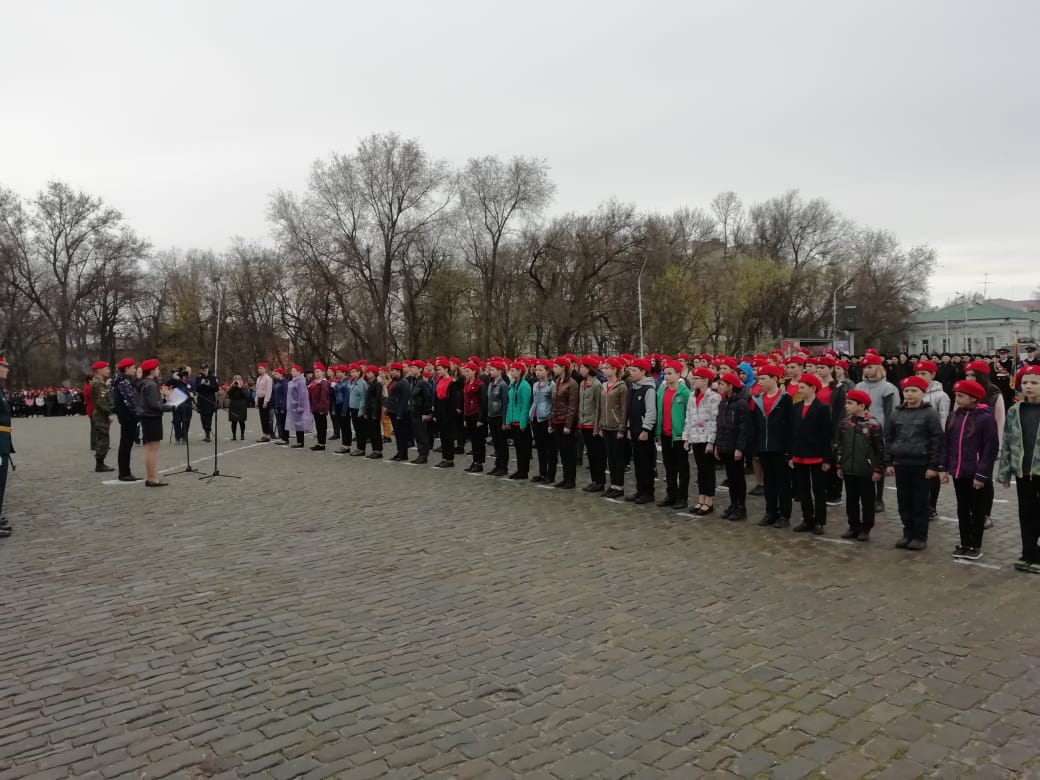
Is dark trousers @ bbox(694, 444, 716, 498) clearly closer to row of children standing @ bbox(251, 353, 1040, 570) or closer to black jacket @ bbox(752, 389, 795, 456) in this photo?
row of children standing @ bbox(251, 353, 1040, 570)

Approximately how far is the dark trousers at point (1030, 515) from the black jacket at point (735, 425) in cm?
293

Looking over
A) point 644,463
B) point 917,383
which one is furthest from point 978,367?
point 644,463

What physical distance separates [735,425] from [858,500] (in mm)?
1704

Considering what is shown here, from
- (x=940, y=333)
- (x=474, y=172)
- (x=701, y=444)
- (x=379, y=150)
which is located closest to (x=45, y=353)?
(x=379, y=150)

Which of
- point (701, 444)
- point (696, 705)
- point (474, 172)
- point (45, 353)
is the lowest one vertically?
point (696, 705)

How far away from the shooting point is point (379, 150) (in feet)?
151

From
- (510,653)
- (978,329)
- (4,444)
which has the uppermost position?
(978,329)

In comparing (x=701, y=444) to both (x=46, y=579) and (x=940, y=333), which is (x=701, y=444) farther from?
(x=940, y=333)

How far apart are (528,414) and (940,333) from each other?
115295 millimetres

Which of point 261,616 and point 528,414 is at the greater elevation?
point 528,414

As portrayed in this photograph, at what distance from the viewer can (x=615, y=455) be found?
11.0m

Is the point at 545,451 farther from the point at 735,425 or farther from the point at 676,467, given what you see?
the point at 735,425

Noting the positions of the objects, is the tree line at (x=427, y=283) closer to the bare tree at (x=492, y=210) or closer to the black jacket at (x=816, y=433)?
the bare tree at (x=492, y=210)

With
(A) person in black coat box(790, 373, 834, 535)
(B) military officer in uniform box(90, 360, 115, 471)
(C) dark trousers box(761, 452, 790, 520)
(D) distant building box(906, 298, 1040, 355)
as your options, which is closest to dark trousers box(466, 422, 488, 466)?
(C) dark trousers box(761, 452, 790, 520)
